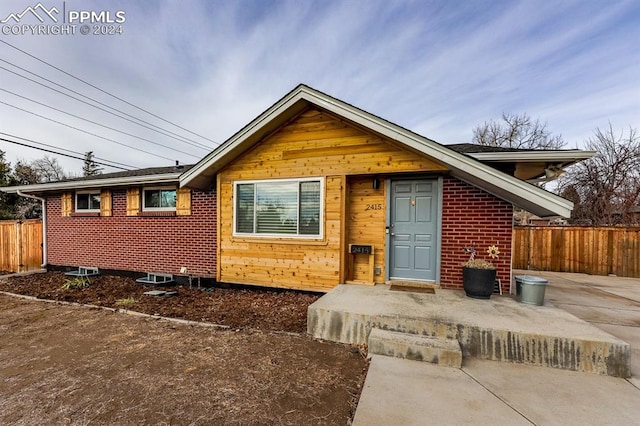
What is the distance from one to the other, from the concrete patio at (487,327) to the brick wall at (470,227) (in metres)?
0.74

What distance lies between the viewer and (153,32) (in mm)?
9648

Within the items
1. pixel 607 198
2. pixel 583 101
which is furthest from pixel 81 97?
pixel 607 198

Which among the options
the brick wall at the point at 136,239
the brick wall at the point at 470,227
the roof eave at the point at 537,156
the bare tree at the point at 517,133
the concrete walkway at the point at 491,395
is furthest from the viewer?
the bare tree at the point at 517,133

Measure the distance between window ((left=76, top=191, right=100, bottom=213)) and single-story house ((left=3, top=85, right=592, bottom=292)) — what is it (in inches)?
90.7

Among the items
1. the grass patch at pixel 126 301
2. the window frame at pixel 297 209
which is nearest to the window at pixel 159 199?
the window frame at pixel 297 209

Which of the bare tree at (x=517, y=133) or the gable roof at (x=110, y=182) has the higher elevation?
the bare tree at (x=517, y=133)

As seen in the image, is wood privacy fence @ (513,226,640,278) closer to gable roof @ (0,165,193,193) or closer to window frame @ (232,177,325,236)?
window frame @ (232,177,325,236)

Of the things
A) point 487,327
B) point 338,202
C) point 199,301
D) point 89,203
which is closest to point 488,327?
point 487,327

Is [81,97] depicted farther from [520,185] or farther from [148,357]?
[520,185]

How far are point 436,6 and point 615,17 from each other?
4.58 m

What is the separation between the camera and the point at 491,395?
2.46 m

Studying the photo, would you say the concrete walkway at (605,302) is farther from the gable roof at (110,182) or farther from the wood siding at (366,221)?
the gable roof at (110,182)

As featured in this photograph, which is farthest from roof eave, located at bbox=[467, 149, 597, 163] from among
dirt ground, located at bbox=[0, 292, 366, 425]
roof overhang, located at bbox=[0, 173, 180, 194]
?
roof overhang, located at bbox=[0, 173, 180, 194]

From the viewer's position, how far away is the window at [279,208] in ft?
18.7
